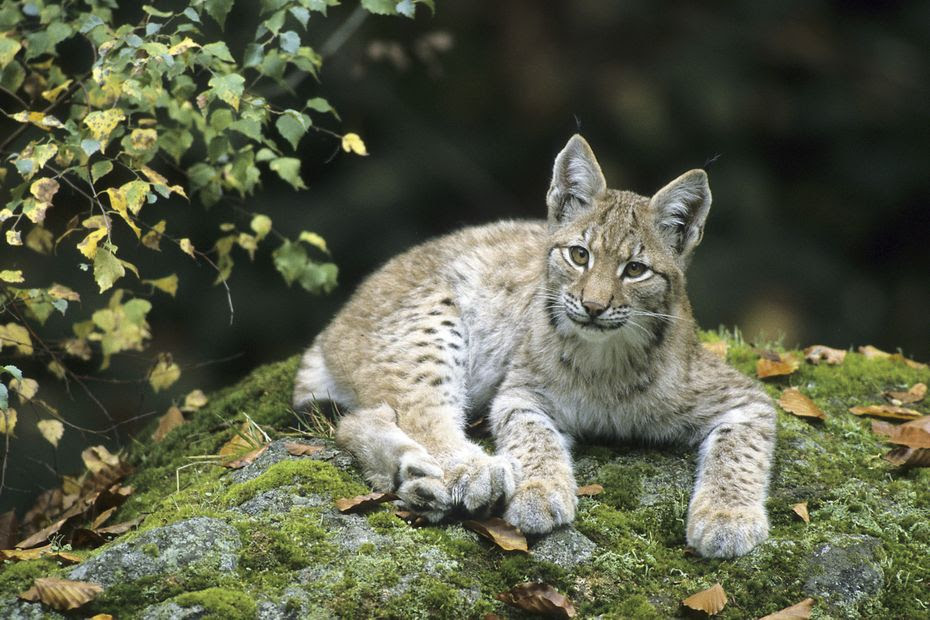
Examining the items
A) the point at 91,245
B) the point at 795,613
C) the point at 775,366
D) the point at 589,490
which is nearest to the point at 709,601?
the point at 795,613

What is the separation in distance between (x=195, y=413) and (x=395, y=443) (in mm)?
1833

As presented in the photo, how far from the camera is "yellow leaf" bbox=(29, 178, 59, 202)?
11.8 feet

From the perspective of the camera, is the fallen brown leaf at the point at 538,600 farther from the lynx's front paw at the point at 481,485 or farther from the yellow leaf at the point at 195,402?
the yellow leaf at the point at 195,402

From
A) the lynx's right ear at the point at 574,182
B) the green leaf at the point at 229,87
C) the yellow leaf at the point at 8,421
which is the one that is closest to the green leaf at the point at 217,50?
the green leaf at the point at 229,87

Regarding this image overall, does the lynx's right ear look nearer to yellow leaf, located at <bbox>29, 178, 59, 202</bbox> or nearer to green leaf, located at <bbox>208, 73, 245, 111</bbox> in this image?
green leaf, located at <bbox>208, 73, 245, 111</bbox>

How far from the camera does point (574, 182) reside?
449cm

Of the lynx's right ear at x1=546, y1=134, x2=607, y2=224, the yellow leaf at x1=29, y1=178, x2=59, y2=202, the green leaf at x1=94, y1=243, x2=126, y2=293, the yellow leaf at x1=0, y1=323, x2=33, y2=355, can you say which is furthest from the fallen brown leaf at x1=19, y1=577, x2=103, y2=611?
the lynx's right ear at x1=546, y1=134, x2=607, y2=224

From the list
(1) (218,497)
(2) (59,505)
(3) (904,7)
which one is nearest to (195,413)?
(2) (59,505)

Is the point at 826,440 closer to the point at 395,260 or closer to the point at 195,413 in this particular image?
the point at 395,260

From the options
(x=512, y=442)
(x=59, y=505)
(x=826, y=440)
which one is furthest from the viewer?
(x=59, y=505)

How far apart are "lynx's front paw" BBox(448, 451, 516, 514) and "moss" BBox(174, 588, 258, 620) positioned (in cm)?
86

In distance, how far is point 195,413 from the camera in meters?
5.31

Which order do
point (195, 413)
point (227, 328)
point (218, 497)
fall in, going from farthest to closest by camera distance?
1. point (227, 328)
2. point (195, 413)
3. point (218, 497)

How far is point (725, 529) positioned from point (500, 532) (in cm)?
75
